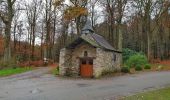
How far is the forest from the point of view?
41750 mm

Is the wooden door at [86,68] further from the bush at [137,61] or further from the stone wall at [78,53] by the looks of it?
the bush at [137,61]

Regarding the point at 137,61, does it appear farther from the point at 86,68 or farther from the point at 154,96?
the point at 154,96

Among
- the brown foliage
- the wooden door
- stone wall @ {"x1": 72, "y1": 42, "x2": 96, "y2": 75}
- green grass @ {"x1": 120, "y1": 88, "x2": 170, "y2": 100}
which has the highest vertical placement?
the brown foliage

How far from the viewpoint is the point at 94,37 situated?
33.1 metres

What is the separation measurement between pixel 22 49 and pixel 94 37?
91.8ft

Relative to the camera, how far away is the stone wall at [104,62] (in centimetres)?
3017

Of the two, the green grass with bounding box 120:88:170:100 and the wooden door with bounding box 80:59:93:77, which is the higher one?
the wooden door with bounding box 80:59:93:77

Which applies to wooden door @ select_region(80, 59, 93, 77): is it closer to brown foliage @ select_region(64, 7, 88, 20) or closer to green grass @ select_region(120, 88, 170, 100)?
brown foliage @ select_region(64, 7, 88, 20)

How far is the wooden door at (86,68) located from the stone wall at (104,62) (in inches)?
43.0

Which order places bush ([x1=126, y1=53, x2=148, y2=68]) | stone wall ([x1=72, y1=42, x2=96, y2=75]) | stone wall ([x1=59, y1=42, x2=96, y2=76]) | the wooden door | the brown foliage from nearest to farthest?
1. the wooden door
2. stone wall ([x1=72, y1=42, x2=96, y2=75])
3. stone wall ([x1=59, y1=42, x2=96, y2=76])
4. bush ([x1=126, y1=53, x2=148, y2=68])
5. the brown foliage

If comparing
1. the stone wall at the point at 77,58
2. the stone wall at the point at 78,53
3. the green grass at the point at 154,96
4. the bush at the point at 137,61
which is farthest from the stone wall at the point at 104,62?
the green grass at the point at 154,96

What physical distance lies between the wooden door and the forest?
10.7 m

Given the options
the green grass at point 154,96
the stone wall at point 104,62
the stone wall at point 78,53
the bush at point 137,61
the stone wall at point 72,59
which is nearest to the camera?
the green grass at point 154,96

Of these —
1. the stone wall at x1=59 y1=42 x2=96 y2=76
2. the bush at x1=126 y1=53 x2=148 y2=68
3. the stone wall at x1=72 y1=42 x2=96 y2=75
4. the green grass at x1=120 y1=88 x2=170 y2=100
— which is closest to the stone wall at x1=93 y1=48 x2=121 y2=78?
the stone wall at x1=72 y1=42 x2=96 y2=75
